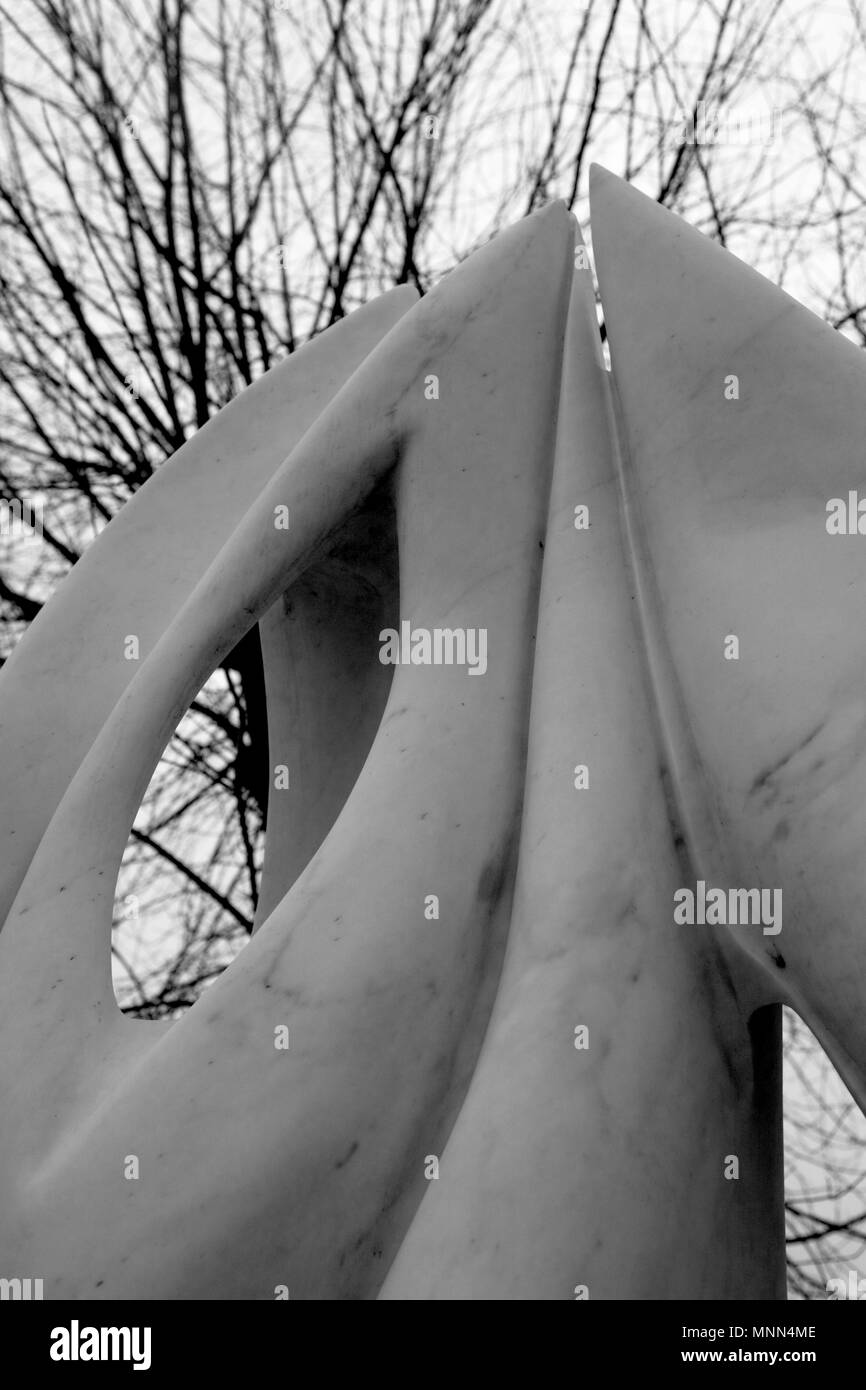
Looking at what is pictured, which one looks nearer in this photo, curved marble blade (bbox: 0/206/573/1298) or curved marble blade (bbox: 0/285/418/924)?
curved marble blade (bbox: 0/206/573/1298)

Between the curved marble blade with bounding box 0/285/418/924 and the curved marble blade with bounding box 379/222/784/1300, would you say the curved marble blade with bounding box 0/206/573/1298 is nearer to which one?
the curved marble blade with bounding box 379/222/784/1300

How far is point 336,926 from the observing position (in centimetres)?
234

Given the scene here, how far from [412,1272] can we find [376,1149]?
198mm

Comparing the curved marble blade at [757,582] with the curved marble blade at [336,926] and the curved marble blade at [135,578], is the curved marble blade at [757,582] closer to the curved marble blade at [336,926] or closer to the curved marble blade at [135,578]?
the curved marble blade at [336,926]

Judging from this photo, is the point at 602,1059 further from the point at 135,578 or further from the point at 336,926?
the point at 135,578

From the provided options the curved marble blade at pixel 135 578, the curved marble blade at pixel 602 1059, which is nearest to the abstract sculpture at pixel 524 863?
the curved marble blade at pixel 602 1059

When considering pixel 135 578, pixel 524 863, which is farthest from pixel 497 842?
pixel 135 578

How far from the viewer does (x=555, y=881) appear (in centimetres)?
230

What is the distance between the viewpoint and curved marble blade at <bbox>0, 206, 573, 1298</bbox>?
2211mm

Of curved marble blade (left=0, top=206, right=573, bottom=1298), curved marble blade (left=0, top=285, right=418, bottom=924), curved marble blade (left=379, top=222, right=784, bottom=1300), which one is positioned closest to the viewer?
curved marble blade (left=379, top=222, right=784, bottom=1300)

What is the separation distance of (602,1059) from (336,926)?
477mm

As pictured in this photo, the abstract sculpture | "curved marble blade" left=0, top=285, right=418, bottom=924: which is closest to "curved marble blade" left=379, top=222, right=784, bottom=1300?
the abstract sculpture

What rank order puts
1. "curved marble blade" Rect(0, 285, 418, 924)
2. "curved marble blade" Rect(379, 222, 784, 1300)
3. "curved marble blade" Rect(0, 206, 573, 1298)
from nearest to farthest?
1. "curved marble blade" Rect(379, 222, 784, 1300)
2. "curved marble blade" Rect(0, 206, 573, 1298)
3. "curved marble blade" Rect(0, 285, 418, 924)

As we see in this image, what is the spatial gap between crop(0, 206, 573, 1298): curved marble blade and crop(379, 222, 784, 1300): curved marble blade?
8cm
